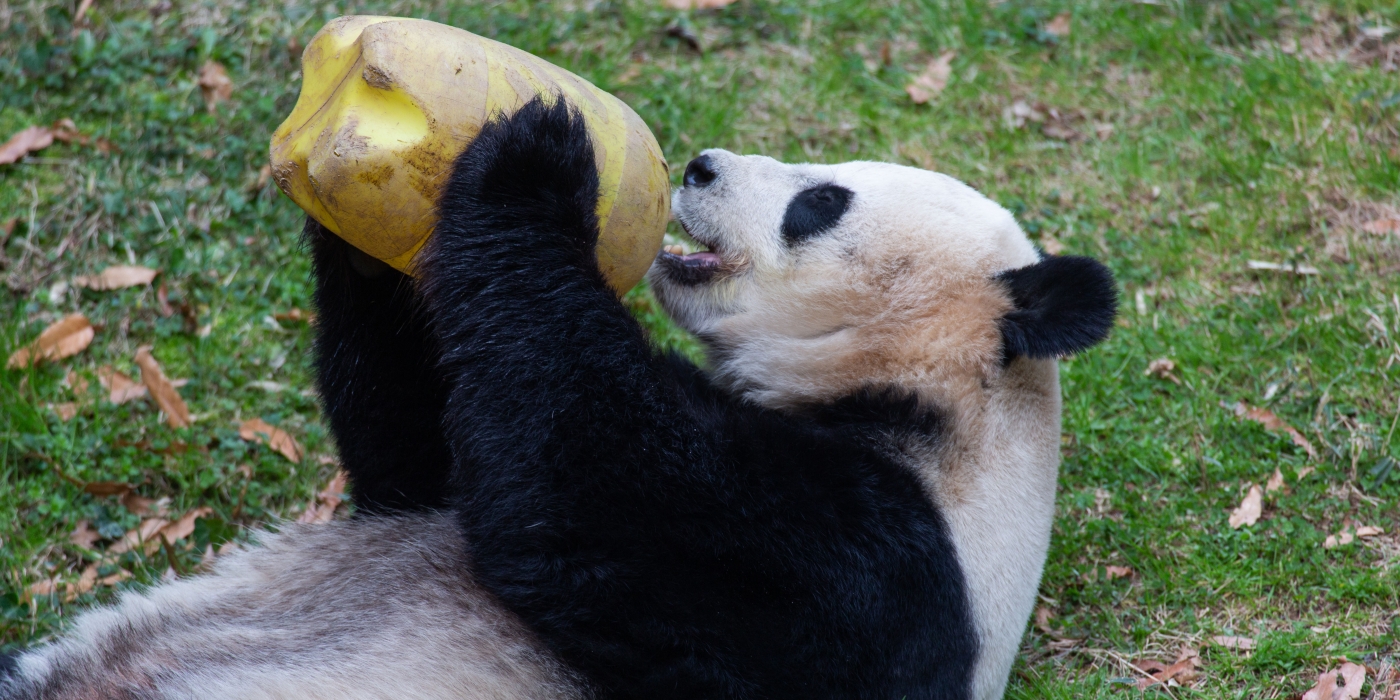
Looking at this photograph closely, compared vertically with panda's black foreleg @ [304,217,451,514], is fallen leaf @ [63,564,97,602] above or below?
below

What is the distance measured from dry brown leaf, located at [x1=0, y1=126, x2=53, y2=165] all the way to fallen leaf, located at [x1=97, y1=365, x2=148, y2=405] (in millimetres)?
1522

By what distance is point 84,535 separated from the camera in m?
4.49

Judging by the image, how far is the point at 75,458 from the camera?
187 inches

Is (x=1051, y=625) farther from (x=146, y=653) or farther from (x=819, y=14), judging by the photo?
(x=819, y=14)

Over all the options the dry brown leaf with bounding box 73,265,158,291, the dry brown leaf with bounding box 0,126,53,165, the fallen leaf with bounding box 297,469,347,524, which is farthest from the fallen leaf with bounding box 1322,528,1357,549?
the dry brown leaf with bounding box 0,126,53,165

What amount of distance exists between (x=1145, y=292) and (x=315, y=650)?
13.6 feet

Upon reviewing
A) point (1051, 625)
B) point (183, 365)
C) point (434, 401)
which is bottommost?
point (1051, 625)

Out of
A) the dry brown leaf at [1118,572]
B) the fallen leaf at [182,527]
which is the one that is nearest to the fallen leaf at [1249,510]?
the dry brown leaf at [1118,572]

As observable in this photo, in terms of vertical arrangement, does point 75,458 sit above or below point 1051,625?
above

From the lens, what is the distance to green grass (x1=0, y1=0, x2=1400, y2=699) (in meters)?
4.23

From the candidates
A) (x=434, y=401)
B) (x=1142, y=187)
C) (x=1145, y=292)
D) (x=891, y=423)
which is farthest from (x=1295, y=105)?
(x=434, y=401)

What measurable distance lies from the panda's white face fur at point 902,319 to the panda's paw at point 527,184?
2.11ft

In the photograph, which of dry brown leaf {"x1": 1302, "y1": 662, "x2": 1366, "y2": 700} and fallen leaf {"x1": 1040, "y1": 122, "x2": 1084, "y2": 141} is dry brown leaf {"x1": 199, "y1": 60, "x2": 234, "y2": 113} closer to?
fallen leaf {"x1": 1040, "y1": 122, "x2": 1084, "y2": 141}

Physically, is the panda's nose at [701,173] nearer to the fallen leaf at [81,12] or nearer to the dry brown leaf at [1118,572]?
the dry brown leaf at [1118,572]
